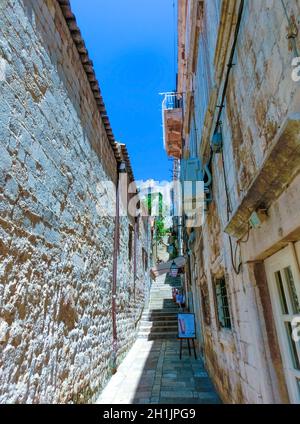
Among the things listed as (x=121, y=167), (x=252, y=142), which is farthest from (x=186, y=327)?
(x=252, y=142)

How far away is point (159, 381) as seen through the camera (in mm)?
5316

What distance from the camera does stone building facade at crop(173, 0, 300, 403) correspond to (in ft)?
5.36

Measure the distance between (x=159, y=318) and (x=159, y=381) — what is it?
572 cm

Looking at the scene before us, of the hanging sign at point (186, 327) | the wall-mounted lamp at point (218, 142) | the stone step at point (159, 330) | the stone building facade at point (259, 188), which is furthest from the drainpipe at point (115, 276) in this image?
the stone step at point (159, 330)

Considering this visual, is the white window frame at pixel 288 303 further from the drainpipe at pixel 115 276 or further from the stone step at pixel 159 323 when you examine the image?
the stone step at pixel 159 323

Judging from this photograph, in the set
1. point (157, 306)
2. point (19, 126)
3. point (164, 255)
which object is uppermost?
point (164, 255)

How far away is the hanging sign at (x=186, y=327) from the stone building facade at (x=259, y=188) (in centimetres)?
320

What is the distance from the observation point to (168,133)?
11.6m

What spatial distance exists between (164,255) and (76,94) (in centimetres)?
2630

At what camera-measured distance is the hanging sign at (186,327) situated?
7113 millimetres

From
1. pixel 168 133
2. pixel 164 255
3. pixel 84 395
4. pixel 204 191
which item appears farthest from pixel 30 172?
pixel 164 255

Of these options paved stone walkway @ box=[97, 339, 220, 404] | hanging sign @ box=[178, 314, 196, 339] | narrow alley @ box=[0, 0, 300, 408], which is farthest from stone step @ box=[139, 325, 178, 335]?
narrow alley @ box=[0, 0, 300, 408]

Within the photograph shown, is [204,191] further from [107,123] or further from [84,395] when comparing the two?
[84,395]

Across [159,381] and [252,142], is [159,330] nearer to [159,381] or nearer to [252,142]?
[159,381]
